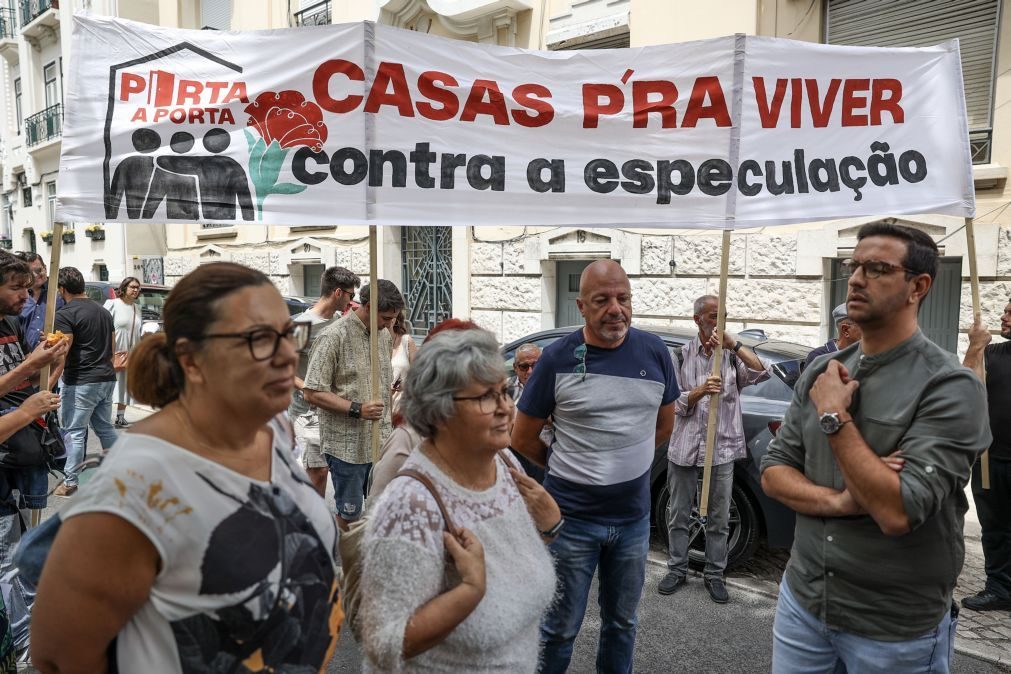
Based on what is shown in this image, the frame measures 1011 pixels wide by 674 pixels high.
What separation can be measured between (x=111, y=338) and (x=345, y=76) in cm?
439

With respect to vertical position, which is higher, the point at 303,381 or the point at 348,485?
the point at 303,381

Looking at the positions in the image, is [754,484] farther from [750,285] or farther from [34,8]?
[34,8]

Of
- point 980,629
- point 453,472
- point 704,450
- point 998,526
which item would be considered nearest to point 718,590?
point 704,450

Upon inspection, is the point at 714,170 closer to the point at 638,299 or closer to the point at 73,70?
the point at 73,70

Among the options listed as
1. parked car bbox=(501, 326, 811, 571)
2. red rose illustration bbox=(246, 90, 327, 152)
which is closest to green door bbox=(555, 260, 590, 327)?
parked car bbox=(501, 326, 811, 571)

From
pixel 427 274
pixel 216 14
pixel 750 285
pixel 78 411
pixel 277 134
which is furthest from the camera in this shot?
pixel 216 14

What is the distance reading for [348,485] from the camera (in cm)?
429

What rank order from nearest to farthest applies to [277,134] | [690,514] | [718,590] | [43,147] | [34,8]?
[277,134]
[718,590]
[690,514]
[43,147]
[34,8]

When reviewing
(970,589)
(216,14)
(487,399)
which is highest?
(216,14)

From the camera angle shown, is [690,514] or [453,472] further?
[690,514]

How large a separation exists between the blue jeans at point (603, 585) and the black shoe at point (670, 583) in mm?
1322

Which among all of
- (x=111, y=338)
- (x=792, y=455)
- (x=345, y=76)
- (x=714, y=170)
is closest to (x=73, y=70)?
(x=345, y=76)

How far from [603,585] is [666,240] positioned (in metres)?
6.72

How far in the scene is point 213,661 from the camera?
1.33m
